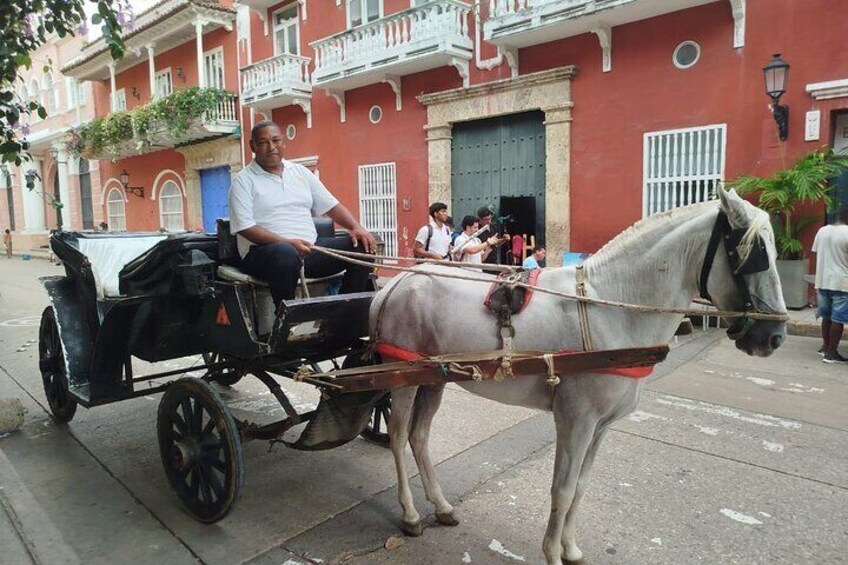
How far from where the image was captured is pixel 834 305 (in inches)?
254

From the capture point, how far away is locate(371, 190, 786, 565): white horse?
232cm

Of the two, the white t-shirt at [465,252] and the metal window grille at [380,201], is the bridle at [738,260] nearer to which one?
the white t-shirt at [465,252]

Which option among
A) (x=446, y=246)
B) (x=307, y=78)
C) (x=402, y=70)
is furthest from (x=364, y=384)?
(x=307, y=78)

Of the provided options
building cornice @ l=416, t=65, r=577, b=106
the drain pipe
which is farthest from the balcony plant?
the drain pipe

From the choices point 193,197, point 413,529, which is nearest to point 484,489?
point 413,529

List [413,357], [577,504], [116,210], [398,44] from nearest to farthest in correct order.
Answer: [577,504] < [413,357] < [398,44] < [116,210]

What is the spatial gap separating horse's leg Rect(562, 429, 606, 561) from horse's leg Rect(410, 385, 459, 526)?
0.66m

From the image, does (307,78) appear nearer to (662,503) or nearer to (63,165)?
(662,503)

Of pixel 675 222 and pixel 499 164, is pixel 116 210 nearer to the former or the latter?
pixel 499 164

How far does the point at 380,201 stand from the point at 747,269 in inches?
449

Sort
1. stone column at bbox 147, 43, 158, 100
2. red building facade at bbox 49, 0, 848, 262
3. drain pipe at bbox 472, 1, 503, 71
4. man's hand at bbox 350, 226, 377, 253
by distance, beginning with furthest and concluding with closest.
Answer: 1. stone column at bbox 147, 43, 158, 100
2. drain pipe at bbox 472, 1, 503, 71
3. red building facade at bbox 49, 0, 848, 262
4. man's hand at bbox 350, 226, 377, 253

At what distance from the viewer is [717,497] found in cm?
336

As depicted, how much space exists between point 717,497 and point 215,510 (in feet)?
9.27

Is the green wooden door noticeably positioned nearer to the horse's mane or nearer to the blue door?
the horse's mane
